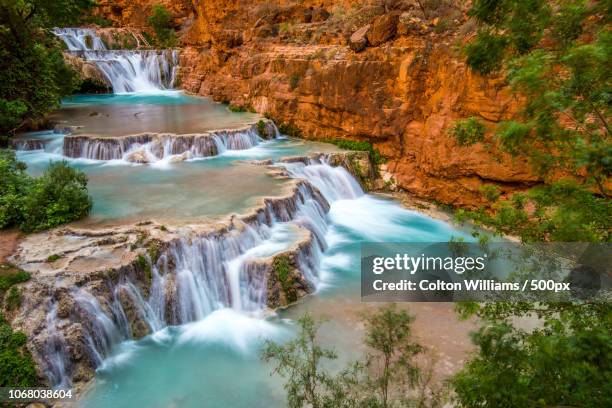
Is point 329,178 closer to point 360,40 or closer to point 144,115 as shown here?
point 360,40

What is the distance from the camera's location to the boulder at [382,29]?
1549 cm

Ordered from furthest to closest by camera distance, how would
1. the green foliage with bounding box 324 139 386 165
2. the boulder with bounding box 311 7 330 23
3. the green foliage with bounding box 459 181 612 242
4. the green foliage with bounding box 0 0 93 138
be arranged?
the boulder with bounding box 311 7 330 23
the green foliage with bounding box 324 139 386 165
the green foliage with bounding box 0 0 93 138
the green foliage with bounding box 459 181 612 242

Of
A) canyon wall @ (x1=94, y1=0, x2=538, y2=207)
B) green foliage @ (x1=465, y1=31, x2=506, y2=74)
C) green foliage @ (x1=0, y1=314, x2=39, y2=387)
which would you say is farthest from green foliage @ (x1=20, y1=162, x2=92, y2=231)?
green foliage @ (x1=465, y1=31, x2=506, y2=74)

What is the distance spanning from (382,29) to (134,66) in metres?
18.3

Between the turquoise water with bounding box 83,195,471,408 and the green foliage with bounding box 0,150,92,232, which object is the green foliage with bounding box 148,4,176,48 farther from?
the turquoise water with bounding box 83,195,471,408

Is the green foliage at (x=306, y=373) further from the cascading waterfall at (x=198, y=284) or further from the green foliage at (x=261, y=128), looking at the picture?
the green foliage at (x=261, y=128)

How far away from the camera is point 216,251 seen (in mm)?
9180

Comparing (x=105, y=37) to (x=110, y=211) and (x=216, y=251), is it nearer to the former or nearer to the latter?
(x=110, y=211)

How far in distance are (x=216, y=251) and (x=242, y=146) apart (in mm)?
8239

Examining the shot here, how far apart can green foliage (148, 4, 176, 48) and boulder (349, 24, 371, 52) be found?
68.4 ft

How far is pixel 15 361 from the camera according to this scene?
21.5ft

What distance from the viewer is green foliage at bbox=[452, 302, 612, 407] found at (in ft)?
10.1

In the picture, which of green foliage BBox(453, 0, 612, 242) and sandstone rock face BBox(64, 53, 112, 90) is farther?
sandstone rock face BBox(64, 53, 112, 90)

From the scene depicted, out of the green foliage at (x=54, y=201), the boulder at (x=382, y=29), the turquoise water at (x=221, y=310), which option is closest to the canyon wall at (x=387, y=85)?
the boulder at (x=382, y=29)
